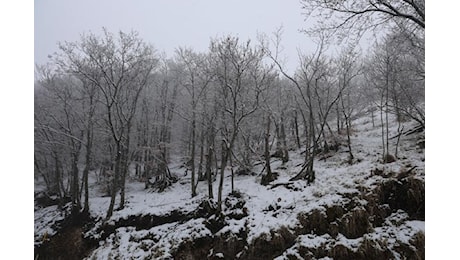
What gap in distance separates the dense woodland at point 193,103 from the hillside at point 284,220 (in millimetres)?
438

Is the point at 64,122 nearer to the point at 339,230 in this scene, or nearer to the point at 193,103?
the point at 193,103

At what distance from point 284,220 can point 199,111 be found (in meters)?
4.17

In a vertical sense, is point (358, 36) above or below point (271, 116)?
above

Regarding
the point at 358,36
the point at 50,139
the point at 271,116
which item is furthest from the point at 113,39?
the point at 358,36

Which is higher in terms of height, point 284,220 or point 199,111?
point 199,111

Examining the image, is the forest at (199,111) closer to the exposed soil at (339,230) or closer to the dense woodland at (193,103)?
the dense woodland at (193,103)

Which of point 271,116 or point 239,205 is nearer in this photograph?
point 239,205

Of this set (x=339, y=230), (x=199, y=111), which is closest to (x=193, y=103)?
(x=199, y=111)

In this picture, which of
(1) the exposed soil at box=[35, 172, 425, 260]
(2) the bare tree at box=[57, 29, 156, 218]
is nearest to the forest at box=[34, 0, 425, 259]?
(2) the bare tree at box=[57, 29, 156, 218]

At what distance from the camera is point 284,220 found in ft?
15.7

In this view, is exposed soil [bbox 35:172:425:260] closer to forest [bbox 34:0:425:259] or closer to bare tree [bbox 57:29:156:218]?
forest [bbox 34:0:425:259]

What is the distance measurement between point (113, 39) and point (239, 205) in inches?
236
